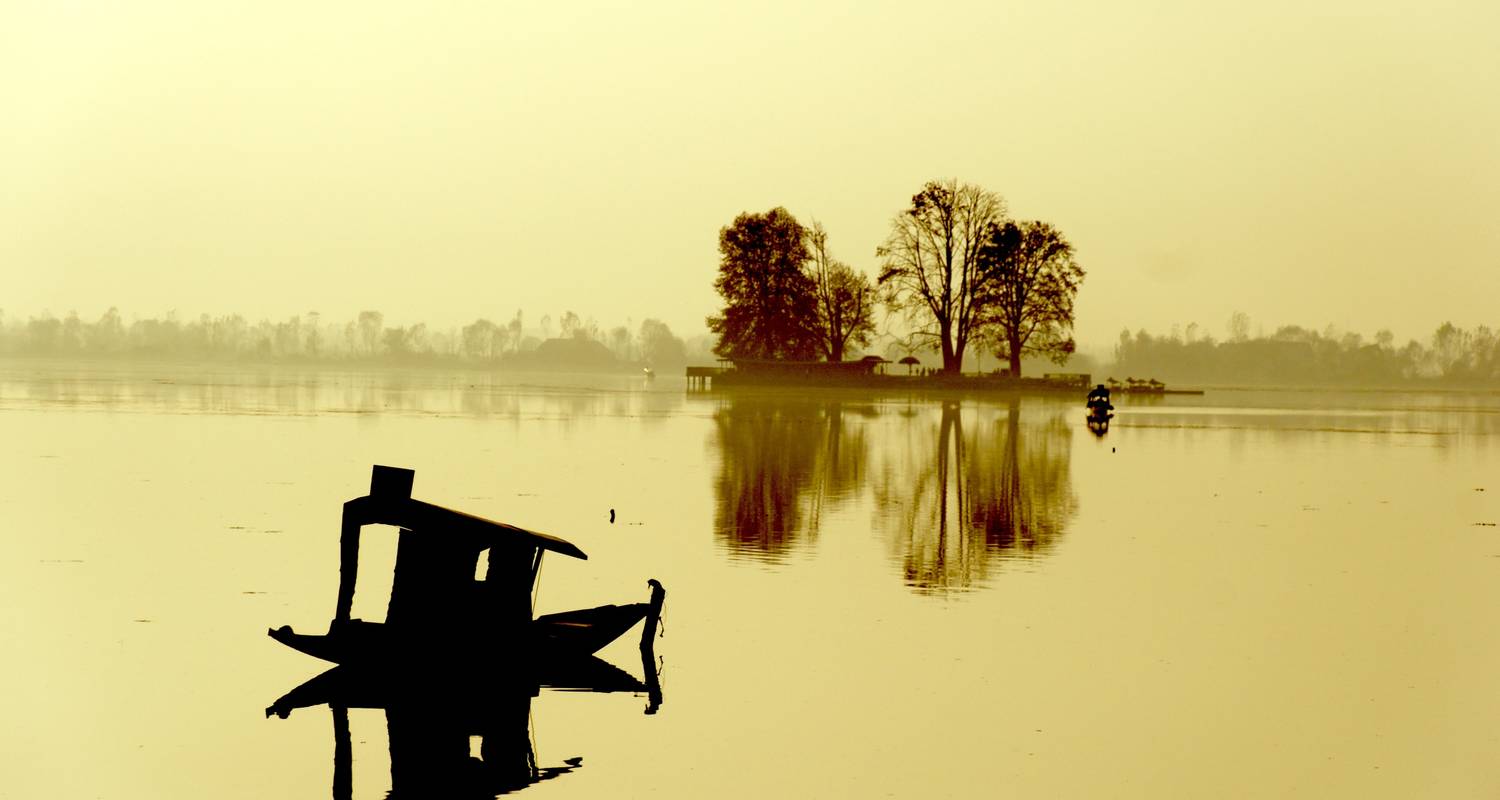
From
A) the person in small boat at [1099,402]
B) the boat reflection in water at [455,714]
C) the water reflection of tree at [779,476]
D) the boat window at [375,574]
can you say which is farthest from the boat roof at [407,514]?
the person in small boat at [1099,402]

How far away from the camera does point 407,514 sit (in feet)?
48.4

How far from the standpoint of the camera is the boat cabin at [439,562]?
14.8 metres

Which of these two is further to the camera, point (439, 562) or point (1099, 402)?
point (1099, 402)

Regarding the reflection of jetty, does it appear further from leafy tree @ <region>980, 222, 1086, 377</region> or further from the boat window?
the boat window

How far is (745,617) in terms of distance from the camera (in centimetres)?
1928

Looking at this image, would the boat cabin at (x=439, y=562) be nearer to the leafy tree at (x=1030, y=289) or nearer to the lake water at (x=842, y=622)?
the lake water at (x=842, y=622)

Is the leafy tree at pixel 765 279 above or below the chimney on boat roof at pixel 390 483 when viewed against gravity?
above

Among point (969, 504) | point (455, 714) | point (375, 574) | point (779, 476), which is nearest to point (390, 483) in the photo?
point (455, 714)

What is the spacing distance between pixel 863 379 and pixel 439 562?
383ft

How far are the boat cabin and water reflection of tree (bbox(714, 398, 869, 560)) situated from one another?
9922 millimetres

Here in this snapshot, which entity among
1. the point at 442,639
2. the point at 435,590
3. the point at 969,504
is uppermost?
the point at 435,590

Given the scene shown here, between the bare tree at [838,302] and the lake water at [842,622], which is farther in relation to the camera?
the bare tree at [838,302]

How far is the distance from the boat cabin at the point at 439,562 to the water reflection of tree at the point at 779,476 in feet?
32.6

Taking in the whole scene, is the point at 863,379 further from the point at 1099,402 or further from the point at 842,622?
the point at 842,622
